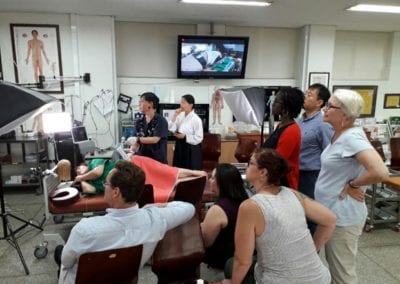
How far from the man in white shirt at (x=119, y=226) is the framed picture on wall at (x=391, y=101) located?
586cm

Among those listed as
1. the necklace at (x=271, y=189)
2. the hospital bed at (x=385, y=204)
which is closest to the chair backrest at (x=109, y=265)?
the necklace at (x=271, y=189)

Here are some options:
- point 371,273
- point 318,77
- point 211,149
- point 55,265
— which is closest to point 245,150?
point 211,149

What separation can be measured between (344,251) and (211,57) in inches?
156

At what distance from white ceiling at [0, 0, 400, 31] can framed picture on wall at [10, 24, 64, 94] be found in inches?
10.8

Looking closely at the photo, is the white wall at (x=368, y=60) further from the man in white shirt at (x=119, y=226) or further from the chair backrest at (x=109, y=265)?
the chair backrest at (x=109, y=265)

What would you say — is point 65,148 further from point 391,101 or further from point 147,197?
point 391,101

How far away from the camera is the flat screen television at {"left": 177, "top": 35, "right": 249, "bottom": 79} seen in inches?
197

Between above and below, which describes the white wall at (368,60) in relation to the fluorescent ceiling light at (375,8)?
below

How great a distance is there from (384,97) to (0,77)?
254 inches

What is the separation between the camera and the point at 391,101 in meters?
6.09

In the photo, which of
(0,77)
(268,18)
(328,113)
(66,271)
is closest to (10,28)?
(0,77)

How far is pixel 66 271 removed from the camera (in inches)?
61.0

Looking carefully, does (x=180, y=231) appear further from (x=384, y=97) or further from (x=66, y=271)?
(x=384, y=97)

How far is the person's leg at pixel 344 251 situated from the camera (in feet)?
5.70
